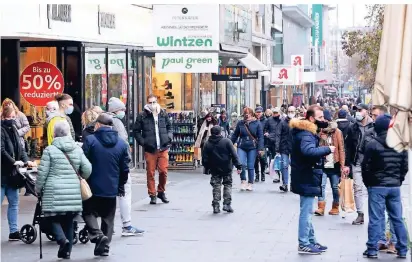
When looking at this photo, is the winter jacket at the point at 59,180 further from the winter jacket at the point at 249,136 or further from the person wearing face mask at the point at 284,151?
the winter jacket at the point at 249,136

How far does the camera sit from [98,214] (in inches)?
499

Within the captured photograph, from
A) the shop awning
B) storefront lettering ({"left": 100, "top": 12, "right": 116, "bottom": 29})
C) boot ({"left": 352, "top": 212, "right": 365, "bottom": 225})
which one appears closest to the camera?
boot ({"left": 352, "top": 212, "right": 365, "bottom": 225})

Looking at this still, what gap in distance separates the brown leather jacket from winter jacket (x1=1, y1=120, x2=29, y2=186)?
202 inches

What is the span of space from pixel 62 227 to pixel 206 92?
22.2m

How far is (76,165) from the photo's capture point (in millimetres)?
11992

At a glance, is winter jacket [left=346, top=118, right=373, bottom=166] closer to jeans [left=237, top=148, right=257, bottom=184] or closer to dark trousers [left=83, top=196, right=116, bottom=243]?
dark trousers [left=83, top=196, right=116, bottom=243]

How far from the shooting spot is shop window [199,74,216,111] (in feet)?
108

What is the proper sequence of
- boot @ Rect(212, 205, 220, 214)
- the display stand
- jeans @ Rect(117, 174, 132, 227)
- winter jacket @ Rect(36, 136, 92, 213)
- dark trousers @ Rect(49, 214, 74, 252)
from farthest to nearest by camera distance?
the display stand
boot @ Rect(212, 205, 220, 214)
jeans @ Rect(117, 174, 132, 227)
dark trousers @ Rect(49, 214, 74, 252)
winter jacket @ Rect(36, 136, 92, 213)

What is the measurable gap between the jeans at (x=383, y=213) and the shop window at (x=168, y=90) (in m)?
17.1

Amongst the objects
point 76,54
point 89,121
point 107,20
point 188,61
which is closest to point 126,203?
point 89,121

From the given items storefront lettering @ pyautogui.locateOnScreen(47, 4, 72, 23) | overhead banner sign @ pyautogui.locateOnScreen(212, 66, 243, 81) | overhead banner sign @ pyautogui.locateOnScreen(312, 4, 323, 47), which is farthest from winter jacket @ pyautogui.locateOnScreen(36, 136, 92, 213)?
overhead banner sign @ pyautogui.locateOnScreen(312, 4, 323, 47)

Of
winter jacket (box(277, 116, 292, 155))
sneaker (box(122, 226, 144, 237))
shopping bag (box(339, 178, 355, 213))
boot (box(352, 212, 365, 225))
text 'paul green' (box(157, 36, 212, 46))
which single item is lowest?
boot (box(352, 212, 365, 225))

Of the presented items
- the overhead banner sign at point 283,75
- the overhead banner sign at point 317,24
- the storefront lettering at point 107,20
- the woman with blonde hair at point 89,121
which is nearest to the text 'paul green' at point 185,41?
the storefront lettering at point 107,20

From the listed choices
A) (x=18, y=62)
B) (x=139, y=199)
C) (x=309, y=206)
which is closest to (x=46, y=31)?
(x=18, y=62)
